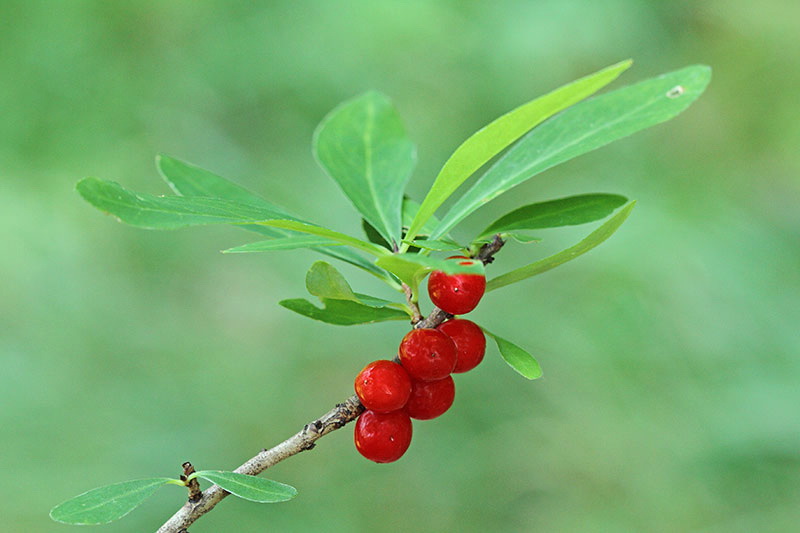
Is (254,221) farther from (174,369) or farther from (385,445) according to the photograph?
(174,369)

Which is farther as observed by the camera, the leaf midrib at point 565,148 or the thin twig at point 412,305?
the thin twig at point 412,305

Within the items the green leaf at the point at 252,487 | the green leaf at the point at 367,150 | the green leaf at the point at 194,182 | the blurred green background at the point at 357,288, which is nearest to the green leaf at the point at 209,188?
the green leaf at the point at 194,182

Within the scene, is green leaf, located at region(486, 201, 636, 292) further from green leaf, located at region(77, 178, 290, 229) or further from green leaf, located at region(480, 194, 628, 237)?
green leaf, located at region(77, 178, 290, 229)

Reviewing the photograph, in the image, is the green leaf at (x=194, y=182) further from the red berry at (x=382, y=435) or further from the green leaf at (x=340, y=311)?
the red berry at (x=382, y=435)

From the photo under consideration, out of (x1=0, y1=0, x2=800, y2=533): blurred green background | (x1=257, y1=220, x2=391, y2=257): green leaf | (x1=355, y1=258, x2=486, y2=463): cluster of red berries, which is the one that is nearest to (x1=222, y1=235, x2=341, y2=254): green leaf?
(x1=257, y1=220, x2=391, y2=257): green leaf

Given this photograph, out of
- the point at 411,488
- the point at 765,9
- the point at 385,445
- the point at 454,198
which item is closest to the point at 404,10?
the point at 454,198

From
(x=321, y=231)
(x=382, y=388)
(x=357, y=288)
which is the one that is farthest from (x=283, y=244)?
(x=357, y=288)
